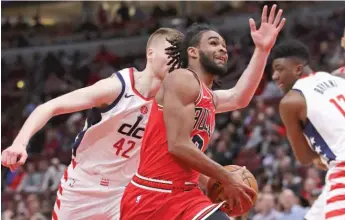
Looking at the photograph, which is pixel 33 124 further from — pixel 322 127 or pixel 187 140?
pixel 322 127

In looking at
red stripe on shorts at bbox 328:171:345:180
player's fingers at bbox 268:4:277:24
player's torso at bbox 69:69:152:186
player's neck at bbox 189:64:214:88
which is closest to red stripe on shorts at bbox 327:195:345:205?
red stripe on shorts at bbox 328:171:345:180

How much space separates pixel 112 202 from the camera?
620 cm

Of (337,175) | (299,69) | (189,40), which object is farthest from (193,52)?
(337,175)

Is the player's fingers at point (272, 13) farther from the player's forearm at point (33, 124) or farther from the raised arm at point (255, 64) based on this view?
the player's forearm at point (33, 124)

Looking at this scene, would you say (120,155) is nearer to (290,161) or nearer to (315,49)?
(290,161)

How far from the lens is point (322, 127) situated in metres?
5.34

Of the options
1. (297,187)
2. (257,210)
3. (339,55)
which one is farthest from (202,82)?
(339,55)

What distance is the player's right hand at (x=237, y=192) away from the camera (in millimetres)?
4762

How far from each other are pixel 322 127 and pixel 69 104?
1.77 metres

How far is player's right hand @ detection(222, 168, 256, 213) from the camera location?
15.6 feet

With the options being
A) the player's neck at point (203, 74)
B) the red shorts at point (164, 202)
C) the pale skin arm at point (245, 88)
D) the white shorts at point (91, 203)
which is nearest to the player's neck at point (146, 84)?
the pale skin arm at point (245, 88)

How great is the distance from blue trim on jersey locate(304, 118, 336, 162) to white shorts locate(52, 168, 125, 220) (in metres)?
1.58

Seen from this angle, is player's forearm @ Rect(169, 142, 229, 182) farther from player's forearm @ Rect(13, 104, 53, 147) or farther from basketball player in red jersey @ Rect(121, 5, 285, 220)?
player's forearm @ Rect(13, 104, 53, 147)

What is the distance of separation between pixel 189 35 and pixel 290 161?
24.9 ft
